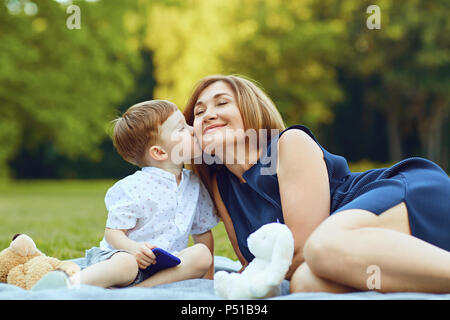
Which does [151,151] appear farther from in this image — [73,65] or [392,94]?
[392,94]

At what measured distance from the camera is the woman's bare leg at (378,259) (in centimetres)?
180

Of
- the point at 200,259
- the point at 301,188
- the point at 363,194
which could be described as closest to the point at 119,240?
the point at 200,259

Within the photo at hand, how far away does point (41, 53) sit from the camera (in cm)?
1449

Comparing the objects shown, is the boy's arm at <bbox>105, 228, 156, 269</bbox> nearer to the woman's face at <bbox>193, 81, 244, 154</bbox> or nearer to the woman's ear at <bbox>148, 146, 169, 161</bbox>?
the woman's ear at <bbox>148, 146, 169, 161</bbox>

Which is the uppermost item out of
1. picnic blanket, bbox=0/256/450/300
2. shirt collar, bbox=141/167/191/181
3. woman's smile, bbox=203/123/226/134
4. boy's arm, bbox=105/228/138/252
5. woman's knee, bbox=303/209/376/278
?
woman's smile, bbox=203/123/226/134

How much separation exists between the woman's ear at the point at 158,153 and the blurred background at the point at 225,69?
10341 millimetres

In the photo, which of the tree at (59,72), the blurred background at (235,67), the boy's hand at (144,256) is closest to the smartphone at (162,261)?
the boy's hand at (144,256)

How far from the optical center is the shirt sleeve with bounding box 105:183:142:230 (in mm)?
2326

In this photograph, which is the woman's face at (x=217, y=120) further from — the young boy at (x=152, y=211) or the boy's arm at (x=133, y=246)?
the boy's arm at (x=133, y=246)

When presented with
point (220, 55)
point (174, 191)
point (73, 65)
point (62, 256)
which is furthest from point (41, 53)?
point (174, 191)

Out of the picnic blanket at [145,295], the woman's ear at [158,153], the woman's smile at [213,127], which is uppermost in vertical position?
the woman's smile at [213,127]

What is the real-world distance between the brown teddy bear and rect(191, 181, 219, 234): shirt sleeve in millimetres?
740

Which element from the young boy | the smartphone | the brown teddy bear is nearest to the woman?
the young boy

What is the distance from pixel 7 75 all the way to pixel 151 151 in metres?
11.8
